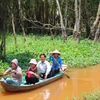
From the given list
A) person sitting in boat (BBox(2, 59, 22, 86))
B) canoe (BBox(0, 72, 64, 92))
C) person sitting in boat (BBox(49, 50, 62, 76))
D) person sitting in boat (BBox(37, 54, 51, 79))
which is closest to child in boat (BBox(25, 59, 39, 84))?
canoe (BBox(0, 72, 64, 92))

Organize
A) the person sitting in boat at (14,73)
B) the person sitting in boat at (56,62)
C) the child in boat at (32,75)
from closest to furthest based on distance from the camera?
the person sitting in boat at (14,73)
the child in boat at (32,75)
the person sitting in boat at (56,62)

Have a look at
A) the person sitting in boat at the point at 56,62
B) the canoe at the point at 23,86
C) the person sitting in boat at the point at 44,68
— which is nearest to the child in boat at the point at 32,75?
the canoe at the point at 23,86

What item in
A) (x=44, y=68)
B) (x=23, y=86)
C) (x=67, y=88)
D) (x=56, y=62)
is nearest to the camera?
(x=23, y=86)

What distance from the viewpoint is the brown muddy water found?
31.1 feet

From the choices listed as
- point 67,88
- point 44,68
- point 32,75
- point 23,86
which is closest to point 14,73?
point 23,86

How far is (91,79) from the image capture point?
39.2 feet

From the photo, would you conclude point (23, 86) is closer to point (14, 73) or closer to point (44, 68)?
point (14, 73)

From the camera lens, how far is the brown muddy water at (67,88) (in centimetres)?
948

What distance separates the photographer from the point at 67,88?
35.0ft

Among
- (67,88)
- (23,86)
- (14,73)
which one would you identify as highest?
(14,73)

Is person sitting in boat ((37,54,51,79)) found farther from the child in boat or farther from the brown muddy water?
the child in boat

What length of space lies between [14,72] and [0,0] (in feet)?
15.8

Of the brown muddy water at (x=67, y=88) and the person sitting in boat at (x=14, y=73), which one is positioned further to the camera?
the brown muddy water at (x=67, y=88)

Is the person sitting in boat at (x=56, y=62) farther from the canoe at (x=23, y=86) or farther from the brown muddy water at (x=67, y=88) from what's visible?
the canoe at (x=23, y=86)
